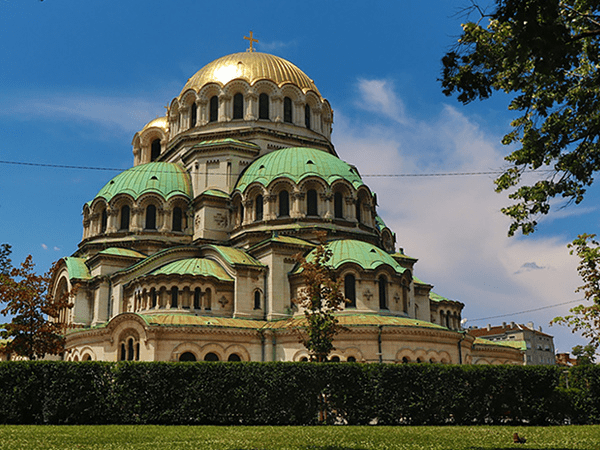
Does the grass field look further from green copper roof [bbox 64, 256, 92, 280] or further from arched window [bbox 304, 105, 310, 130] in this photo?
arched window [bbox 304, 105, 310, 130]

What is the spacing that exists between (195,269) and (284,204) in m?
8.49

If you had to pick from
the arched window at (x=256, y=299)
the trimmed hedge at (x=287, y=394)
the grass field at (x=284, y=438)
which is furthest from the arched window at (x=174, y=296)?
the grass field at (x=284, y=438)

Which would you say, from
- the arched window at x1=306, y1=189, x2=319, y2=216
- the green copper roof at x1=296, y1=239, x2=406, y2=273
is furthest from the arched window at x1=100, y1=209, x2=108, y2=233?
the green copper roof at x1=296, y1=239, x2=406, y2=273

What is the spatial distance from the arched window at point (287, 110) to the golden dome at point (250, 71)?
1522mm

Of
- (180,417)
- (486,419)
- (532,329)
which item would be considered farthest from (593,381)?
(532,329)

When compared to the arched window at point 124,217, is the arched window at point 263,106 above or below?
above

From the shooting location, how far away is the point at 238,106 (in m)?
54.6

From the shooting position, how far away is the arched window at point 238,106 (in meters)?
Answer: 54.4

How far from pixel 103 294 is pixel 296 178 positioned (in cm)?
1626

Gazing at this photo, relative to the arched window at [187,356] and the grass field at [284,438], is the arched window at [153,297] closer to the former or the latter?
the arched window at [187,356]

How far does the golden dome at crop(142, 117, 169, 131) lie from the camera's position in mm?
64400

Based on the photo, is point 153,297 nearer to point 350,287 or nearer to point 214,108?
point 350,287

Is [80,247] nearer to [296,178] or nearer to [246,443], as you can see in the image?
[296,178]

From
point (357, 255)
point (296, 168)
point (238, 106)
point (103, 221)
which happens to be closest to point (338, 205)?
point (296, 168)
